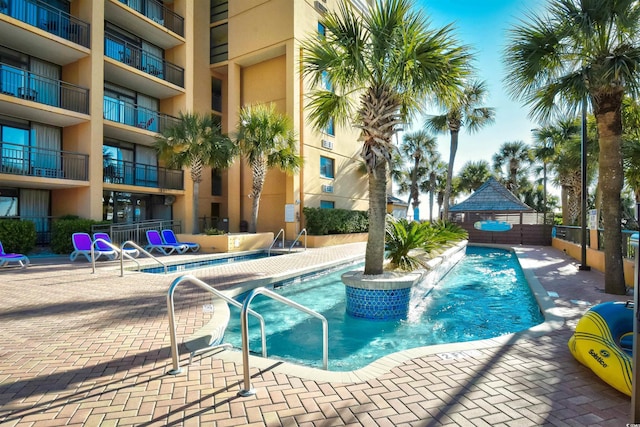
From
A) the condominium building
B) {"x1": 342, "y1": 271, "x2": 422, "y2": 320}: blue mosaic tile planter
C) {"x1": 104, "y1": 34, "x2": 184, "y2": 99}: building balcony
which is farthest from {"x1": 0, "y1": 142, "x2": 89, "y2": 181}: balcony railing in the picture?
{"x1": 342, "y1": 271, "x2": 422, "y2": 320}: blue mosaic tile planter

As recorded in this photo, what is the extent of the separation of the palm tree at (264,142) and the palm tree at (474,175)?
2644 cm

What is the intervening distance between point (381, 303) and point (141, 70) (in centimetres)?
1711

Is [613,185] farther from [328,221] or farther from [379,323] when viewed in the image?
[328,221]

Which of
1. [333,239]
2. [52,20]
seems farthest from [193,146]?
[333,239]

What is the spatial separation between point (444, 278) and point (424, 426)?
29.1 ft

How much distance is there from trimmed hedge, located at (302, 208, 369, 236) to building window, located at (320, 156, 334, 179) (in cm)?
284

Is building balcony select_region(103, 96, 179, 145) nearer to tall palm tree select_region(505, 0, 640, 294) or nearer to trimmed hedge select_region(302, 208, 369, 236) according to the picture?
trimmed hedge select_region(302, 208, 369, 236)

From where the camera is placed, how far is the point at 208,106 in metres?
21.9

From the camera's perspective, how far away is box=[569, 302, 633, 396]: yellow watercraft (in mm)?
3074

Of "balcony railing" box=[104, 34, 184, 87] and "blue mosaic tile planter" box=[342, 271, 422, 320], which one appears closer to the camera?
"blue mosaic tile planter" box=[342, 271, 422, 320]

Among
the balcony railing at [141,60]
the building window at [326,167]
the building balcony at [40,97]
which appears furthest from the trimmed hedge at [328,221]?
the building balcony at [40,97]

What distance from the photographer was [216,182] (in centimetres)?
2247

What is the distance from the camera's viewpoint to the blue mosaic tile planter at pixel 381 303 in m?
6.64

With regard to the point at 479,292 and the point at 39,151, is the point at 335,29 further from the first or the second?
the point at 39,151
